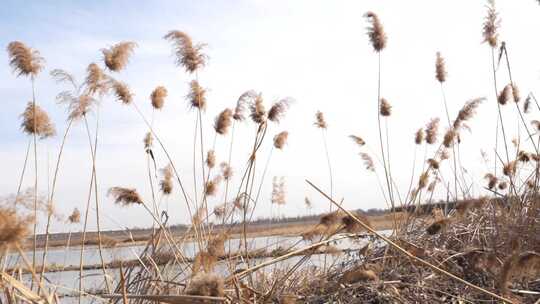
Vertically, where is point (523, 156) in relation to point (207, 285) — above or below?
above

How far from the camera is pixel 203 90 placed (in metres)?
5.10

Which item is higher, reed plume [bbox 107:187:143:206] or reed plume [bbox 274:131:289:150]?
reed plume [bbox 274:131:289:150]

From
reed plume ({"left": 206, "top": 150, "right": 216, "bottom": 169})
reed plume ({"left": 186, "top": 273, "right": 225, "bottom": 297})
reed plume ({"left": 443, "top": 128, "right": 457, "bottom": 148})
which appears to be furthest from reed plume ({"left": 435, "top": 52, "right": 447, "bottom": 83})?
reed plume ({"left": 186, "top": 273, "right": 225, "bottom": 297})

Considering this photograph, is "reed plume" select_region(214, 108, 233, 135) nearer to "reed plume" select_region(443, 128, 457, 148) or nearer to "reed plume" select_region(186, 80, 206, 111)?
"reed plume" select_region(186, 80, 206, 111)

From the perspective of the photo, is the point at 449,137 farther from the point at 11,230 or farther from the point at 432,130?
the point at 11,230

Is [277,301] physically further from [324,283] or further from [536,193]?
[536,193]

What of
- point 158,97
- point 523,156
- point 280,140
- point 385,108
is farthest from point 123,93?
point 523,156

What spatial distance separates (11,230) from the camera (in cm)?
170

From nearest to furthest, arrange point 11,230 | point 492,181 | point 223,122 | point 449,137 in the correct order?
point 11,230 → point 223,122 → point 449,137 → point 492,181

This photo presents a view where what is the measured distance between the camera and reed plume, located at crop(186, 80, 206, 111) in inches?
199

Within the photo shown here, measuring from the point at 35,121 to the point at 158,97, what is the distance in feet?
3.82

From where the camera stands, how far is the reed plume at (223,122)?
199 inches

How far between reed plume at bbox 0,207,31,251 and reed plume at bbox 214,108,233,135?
3337mm

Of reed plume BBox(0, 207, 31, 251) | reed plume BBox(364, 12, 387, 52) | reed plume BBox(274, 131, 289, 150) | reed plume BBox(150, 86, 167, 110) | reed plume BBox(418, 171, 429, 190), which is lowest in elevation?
reed plume BBox(0, 207, 31, 251)
